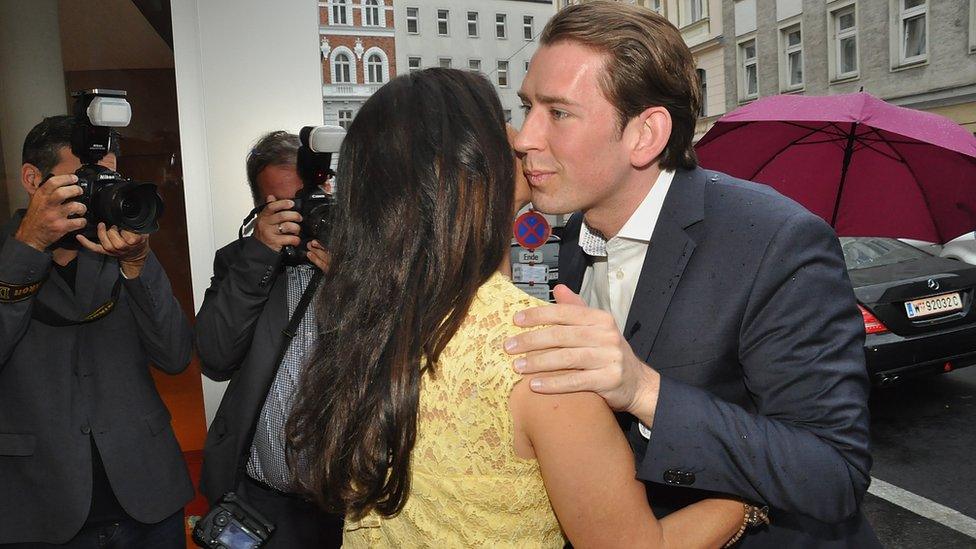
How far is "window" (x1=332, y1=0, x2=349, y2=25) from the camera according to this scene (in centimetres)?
1493

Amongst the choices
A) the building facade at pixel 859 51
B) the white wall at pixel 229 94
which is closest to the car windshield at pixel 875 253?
the white wall at pixel 229 94

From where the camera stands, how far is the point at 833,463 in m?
1.25

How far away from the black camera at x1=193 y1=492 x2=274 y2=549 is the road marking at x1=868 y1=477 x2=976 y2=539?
383 centimetres

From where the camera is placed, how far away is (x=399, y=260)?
1242 millimetres

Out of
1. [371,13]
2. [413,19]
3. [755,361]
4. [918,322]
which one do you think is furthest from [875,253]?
[413,19]

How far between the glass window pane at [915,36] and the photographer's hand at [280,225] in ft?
61.5

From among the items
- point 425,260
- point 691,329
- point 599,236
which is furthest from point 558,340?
point 599,236

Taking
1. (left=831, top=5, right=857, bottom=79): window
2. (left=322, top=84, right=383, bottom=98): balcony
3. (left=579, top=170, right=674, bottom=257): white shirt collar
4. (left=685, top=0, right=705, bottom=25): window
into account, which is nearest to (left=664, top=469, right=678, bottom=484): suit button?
(left=579, top=170, right=674, bottom=257): white shirt collar

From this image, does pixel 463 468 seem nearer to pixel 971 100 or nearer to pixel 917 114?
pixel 917 114

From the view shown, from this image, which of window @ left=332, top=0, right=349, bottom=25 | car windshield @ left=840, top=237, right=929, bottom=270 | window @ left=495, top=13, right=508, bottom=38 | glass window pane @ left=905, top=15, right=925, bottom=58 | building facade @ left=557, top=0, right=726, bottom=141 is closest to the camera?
car windshield @ left=840, top=237, right=929, bottom=270

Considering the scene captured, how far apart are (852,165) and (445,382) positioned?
283 centimetres

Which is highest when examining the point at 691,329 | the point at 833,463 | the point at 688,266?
the point at 688,266

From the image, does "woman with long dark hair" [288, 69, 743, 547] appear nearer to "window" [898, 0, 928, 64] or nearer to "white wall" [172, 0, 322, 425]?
"white wall" [172, 0, 322, 425]

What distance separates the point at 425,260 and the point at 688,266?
22.5 inches
